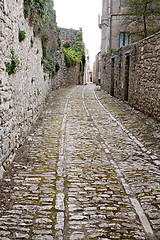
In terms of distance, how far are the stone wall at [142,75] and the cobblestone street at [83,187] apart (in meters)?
1.79

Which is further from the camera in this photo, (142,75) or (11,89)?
(142,75)

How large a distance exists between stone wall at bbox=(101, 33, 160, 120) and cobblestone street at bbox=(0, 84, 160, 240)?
1.79m

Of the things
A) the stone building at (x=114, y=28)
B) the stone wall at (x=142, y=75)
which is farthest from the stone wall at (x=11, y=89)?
the stone building at (x=114, y=28)

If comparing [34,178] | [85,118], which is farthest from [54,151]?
[85,118]

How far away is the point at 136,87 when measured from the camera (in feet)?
36.7

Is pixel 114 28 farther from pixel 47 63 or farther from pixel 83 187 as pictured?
pixel 83 187

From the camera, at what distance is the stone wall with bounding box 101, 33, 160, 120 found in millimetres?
8539

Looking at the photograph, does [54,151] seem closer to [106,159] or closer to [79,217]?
[106,159]

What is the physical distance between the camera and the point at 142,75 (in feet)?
33.7

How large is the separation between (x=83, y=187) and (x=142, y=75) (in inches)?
290

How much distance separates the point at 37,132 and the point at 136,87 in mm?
5797

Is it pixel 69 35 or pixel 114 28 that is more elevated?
pixel 69 35

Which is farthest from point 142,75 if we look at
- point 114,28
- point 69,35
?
point 69,35

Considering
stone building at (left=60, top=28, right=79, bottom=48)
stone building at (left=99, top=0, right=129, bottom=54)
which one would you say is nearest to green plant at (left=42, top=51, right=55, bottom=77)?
stone building at (left=99, top=0, right=129, bottom=54)
